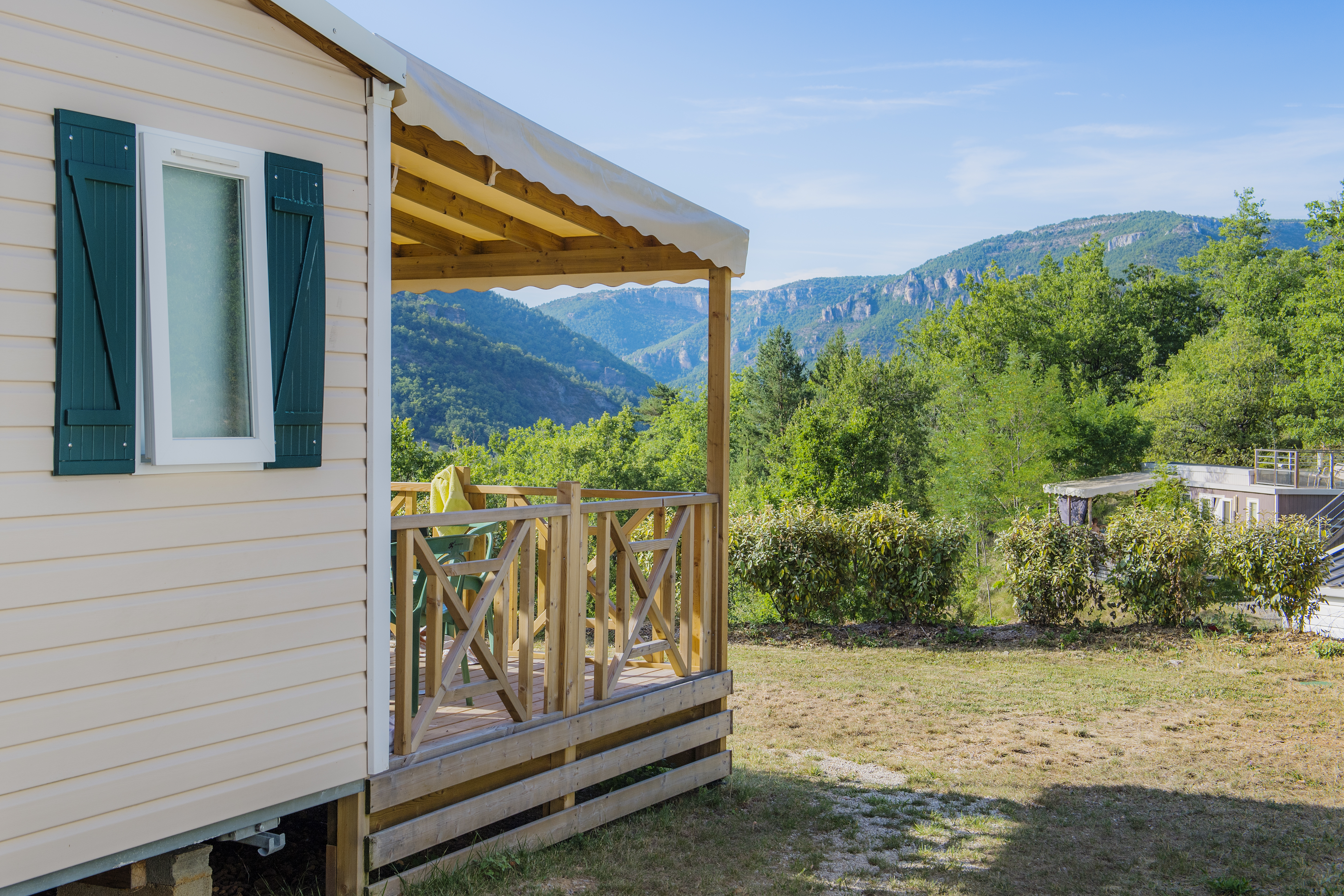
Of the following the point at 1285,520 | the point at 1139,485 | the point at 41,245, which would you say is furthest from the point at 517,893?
the point at 1139,485

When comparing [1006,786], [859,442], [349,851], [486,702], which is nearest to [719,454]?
[486,702]

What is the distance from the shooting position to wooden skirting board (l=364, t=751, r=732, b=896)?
11.1 ft

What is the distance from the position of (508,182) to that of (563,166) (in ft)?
1.61

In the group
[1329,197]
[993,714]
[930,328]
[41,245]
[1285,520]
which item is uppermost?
[1329,197]

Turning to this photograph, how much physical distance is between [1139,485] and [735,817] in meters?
30.0

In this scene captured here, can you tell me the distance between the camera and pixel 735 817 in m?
4.76

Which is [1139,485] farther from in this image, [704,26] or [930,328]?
[704,26]

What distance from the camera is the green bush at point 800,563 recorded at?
10.2 metres

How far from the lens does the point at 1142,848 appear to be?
14.7 feet

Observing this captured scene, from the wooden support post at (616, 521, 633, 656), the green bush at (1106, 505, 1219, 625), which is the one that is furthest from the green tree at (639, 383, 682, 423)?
the wooden support post at (616, 521, 633, 656)

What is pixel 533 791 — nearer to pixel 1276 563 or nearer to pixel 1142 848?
pixel 1142 848

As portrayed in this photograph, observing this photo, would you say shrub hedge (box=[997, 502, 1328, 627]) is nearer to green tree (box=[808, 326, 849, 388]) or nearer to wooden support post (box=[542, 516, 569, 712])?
wooden support post (box=[542, 516, 569, 712])

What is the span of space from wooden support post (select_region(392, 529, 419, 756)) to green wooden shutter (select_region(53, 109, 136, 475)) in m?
1.02

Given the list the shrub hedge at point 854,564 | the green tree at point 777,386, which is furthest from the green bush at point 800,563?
the green tree at point 777,386
